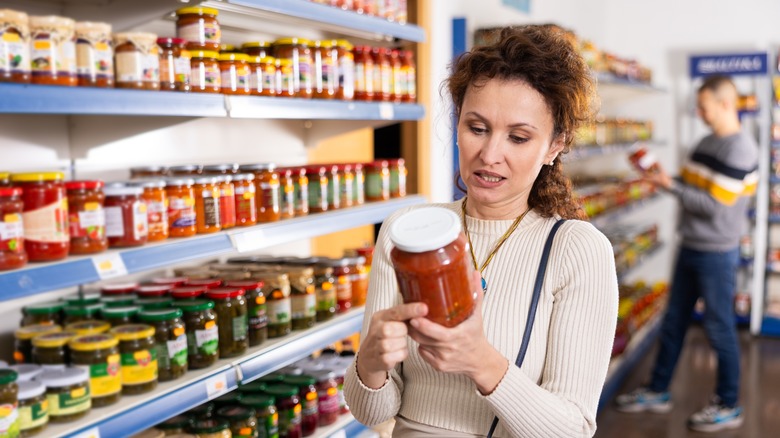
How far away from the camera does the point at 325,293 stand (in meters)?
2.85

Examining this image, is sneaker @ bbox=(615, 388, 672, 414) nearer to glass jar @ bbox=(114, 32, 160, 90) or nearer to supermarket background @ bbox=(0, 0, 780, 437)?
supermarket background @ bbox=(0, 0, 780, 437)

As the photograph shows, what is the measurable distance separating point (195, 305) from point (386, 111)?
118 cm

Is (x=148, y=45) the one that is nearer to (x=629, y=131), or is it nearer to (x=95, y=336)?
(x=95, y=336)

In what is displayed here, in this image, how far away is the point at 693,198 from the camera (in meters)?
4.59

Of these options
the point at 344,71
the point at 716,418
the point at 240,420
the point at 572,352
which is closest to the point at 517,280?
the point at 572,352

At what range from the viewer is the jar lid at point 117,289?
242cm

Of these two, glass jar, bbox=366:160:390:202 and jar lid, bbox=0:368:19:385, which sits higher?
glass jar, bbox=366:160:390:202

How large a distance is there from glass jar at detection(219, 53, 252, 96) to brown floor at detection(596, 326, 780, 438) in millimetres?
3087

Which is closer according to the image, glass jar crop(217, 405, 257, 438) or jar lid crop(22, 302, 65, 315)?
jar lid crop(22, 302, 65, 315)

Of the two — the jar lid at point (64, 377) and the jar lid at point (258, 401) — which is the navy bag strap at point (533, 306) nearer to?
the jar lid at point (64, 377)

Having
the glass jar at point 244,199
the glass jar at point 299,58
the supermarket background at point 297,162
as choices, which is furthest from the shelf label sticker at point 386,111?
the glass jar at point 244,199

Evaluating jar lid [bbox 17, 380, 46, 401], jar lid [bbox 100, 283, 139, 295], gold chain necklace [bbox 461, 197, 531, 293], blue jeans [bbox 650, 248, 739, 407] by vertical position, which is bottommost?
blue jeans [bbox 650, 248, 739, 407]

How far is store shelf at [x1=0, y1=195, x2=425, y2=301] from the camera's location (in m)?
1.64

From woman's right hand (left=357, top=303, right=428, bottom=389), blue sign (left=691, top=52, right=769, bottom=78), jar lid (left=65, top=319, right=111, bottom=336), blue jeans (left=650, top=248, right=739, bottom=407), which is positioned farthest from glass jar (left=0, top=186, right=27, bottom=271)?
blue sign (left=691, top=52, right=769, bottom=78)
